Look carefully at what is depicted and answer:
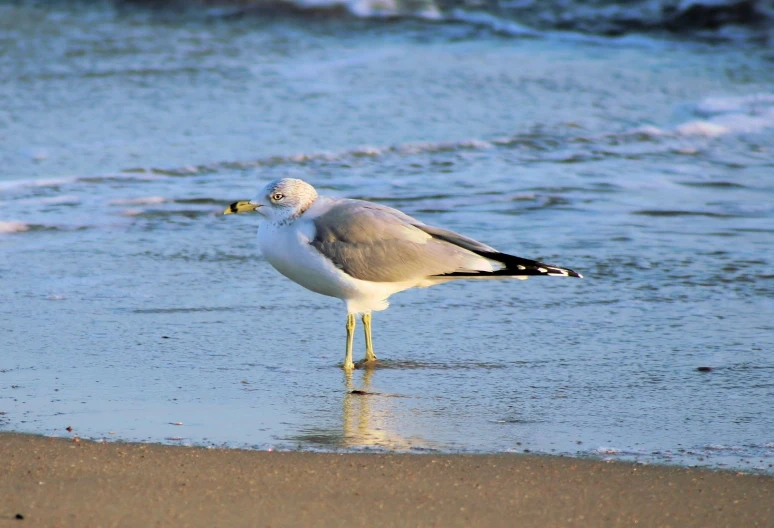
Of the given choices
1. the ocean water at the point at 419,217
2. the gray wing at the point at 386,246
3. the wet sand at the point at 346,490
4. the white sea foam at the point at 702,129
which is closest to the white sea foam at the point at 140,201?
the ocean water at the point at 419,217

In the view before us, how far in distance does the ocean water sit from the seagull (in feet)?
0.80

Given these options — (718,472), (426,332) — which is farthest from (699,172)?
(718,472)

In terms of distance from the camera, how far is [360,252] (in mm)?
4641

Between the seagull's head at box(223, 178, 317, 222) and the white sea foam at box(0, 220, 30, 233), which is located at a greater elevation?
the seagull's head at box(223, 178, 317, 222)

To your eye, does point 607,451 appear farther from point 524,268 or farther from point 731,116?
point 731,116

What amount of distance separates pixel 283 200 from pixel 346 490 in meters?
1.83

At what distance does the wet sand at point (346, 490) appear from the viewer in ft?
9.60

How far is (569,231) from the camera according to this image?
21.1ft

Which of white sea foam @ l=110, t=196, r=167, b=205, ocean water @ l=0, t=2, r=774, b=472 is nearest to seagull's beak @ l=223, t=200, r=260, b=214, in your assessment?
ocean water @ l=0, t=2, r=774, b=472

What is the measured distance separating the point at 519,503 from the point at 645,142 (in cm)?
611

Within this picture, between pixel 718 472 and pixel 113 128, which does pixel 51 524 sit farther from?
pixel 113 128

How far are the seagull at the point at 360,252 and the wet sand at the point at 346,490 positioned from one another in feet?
4.30

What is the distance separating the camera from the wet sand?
2926 mm

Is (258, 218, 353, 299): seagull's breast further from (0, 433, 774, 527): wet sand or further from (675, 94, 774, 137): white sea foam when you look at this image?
(675, 94, 774, 137): white sea foam
